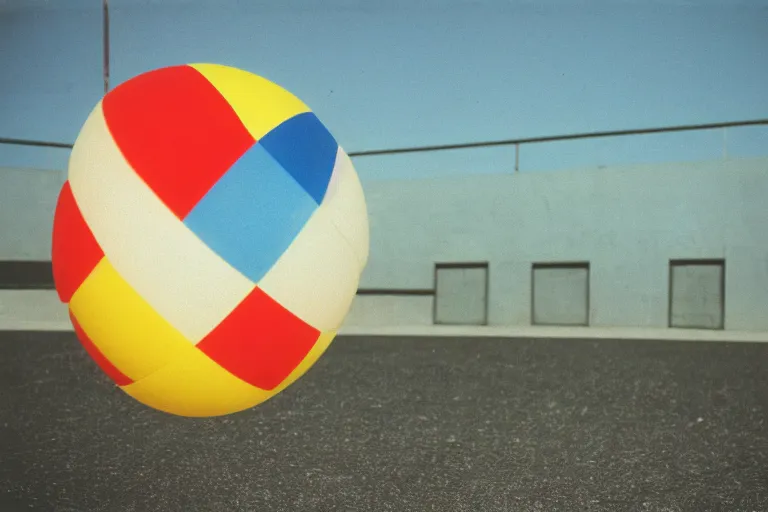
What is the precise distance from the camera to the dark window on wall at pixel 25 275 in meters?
8.26

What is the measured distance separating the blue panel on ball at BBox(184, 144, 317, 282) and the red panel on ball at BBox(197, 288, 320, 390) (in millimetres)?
89

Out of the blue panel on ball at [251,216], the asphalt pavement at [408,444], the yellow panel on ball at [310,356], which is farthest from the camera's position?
the yellow panel on ball at [310,356]

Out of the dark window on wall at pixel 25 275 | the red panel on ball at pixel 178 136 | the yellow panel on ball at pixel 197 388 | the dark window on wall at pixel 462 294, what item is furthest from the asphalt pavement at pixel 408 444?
the dark window on wall at pixel 25 275

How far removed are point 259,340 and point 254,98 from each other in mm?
665

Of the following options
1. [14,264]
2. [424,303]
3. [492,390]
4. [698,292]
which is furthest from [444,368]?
[14,264]

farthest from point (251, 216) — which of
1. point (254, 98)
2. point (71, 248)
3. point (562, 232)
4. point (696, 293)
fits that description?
point (696, 293)

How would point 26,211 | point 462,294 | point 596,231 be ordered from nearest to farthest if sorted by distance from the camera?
point 596,231 < point 26,211 < point 462,294

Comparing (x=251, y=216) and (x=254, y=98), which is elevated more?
(x=254, y=98)

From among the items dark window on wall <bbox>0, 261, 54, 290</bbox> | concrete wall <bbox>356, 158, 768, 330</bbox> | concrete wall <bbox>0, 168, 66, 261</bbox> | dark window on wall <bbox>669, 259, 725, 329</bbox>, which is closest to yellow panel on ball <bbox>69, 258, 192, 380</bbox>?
concrete wall <bbox>356, 158, 768, 330</bbox>

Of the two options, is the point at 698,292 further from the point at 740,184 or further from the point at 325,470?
the point at 325,470

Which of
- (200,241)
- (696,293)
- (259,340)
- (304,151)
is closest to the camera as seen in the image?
(200,241)

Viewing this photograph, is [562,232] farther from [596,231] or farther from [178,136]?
[178,136]

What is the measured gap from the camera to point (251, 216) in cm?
145

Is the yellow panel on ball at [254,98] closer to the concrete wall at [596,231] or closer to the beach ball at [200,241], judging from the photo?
the beach ball at [200,241]
